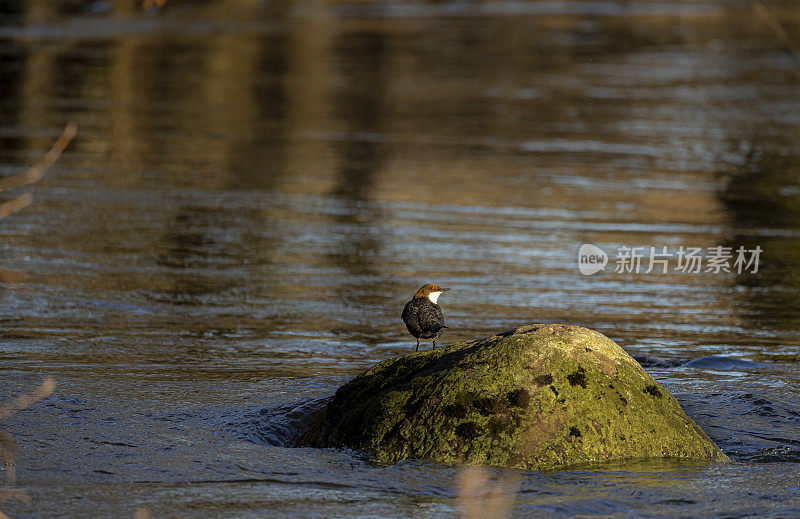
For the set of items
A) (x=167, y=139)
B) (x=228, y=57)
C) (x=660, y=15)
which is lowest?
(x=167, y=139)

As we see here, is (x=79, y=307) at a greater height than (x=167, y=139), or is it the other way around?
(x=167, y=139)

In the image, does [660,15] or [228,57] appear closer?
[228,57]

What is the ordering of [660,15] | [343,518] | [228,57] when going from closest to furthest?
[343,518] → [228,57] → [660,15]

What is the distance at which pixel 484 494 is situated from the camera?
5.91m

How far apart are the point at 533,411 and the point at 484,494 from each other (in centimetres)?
62

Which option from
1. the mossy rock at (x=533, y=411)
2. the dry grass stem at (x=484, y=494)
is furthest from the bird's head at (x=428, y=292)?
the dry grass stem at (x=484, y=494)

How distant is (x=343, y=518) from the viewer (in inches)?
222

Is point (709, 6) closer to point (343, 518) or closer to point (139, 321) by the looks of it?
point (139, 321)

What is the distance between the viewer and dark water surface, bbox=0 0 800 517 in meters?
6.25

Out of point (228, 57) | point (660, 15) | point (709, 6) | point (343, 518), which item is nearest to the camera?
point (343, 518)

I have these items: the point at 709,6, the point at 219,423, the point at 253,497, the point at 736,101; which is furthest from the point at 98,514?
the point at 709,6

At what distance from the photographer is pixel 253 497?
19.4 feet

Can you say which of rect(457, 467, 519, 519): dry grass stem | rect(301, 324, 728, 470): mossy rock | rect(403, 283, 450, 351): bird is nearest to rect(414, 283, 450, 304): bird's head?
rect(403, 283, 450, 351): bird

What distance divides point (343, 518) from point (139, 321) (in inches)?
184
